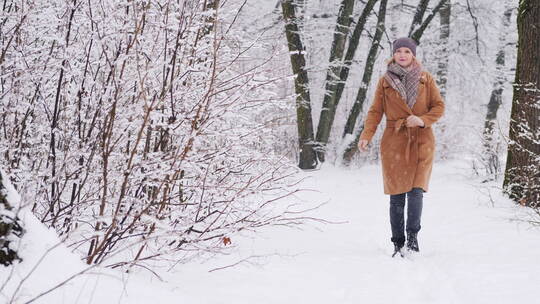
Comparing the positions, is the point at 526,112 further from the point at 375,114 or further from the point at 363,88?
the point at 363,88

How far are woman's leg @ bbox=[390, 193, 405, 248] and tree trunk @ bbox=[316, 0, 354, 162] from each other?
665cm

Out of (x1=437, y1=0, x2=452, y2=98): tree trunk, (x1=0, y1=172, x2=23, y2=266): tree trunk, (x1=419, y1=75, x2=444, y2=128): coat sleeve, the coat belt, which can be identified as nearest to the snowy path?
the coat belt

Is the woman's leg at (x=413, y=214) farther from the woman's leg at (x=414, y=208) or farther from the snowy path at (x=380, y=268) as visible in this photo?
the snowy path at (x=380, y=268)

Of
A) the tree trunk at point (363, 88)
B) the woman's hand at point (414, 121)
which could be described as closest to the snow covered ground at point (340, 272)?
the woman's hand at point (414, 121)

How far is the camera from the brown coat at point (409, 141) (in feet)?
12.4

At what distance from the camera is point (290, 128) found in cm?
1248

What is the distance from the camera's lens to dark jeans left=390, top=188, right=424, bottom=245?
380cm

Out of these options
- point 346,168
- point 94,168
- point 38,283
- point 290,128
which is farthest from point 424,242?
point 290,128

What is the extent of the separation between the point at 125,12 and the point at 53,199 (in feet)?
3.43

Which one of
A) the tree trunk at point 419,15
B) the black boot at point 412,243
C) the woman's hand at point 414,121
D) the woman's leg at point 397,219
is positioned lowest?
the black boot at point 412,243

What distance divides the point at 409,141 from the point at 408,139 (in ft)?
0.09

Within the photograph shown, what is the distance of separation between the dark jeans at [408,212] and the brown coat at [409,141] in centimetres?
7

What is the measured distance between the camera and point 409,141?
12.4ft

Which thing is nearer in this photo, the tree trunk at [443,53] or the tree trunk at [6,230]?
the tree trunk at [6,230]
